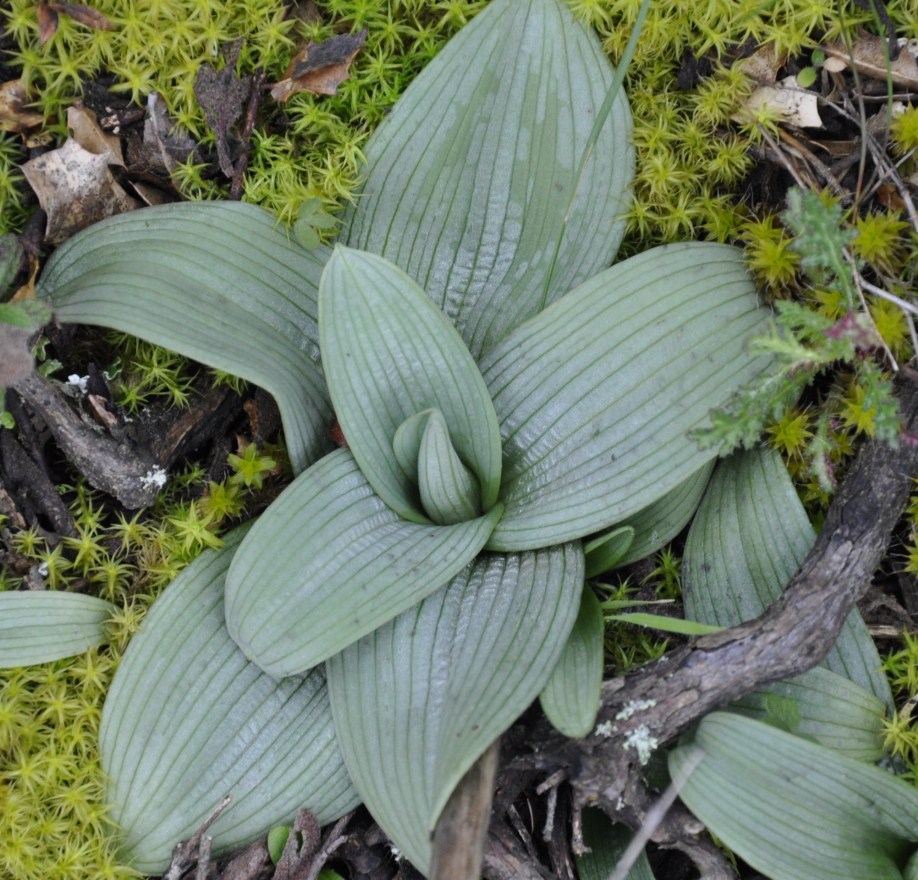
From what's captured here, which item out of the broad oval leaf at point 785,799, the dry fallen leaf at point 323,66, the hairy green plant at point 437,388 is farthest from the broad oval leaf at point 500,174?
the broad oval leaf at point 785,799

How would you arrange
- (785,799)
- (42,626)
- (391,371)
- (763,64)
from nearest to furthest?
(785,799)
(391,371)
(42,626)
(763,64)

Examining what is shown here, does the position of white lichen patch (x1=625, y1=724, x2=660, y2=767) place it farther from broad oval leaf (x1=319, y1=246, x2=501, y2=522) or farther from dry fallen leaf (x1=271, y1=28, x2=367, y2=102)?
dry fallen leaf (x1=271, y1=28, x2=367, y2=102)

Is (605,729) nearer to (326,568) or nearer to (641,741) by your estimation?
(641,741)

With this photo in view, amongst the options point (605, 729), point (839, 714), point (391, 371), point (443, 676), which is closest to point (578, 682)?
point (605, 729)

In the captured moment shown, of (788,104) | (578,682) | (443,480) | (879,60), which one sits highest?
(879,60)

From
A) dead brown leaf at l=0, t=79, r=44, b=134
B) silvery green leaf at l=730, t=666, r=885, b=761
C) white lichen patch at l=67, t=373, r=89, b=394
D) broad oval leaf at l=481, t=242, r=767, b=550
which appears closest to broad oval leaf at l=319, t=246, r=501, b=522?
broad oval leaf at l=481, t=242, r=767, b=550

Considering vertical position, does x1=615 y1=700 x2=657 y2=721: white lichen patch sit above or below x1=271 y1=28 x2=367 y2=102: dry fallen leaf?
below

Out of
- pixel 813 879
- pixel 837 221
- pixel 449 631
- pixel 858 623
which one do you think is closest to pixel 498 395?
pixel 449 631
